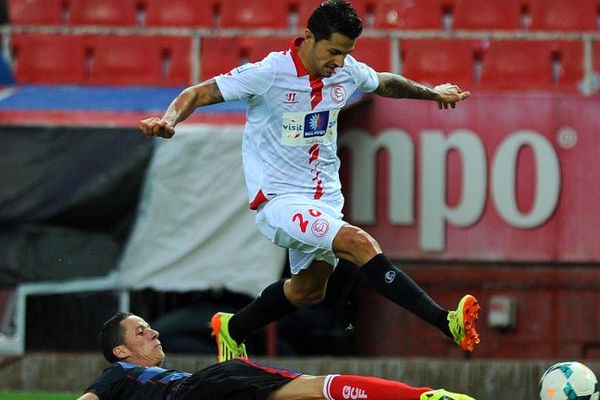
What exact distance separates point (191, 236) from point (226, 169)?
2.13ft

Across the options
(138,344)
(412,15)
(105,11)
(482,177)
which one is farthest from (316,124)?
(105,11)

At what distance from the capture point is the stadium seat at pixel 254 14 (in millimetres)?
15570

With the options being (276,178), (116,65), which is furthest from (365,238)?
(116,65)

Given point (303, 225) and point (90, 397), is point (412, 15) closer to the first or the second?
point (303, 225)

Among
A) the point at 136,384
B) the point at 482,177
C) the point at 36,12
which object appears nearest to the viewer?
the point at 136,384

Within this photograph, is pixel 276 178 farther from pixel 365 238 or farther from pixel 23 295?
pixel 23 295

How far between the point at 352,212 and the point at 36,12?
14.1 ft

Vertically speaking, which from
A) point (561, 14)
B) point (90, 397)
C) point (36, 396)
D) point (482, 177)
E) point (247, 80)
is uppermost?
point (561, 14)

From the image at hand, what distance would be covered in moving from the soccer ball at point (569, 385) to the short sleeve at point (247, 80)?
2075 millimetres

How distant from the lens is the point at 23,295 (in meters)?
13.3

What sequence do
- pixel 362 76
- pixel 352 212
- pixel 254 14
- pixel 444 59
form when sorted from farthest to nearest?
pixel 254 14 → pixel 444 59 → pixel 352 212 → pixel 362 76

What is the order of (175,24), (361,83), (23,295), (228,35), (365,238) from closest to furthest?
(365,238) < (361,83) < (23,295) < (228,35) < (175,24)

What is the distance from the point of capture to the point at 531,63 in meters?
14.5

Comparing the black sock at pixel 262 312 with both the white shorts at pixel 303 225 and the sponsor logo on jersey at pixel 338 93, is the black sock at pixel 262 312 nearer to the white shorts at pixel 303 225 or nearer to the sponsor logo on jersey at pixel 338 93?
the white shorts at pixel 303 225
